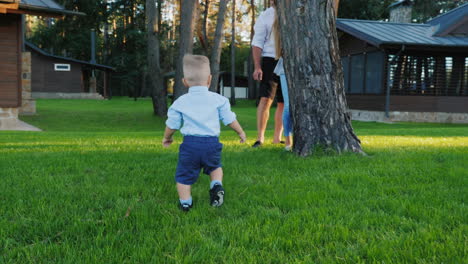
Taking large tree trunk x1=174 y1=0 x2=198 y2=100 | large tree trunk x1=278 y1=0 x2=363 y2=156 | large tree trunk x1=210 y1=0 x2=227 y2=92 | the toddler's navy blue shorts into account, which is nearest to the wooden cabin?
large tree trunk x1=210 y1=0 x2=227 y2=92

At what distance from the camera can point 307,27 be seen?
4484 millimetres

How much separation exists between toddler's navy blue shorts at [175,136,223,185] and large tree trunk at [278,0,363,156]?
194 cm

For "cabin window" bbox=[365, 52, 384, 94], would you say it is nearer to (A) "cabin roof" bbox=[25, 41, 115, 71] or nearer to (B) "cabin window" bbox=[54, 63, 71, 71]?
(A) "cabin roof" bbox=[25, 41, 115, 71]

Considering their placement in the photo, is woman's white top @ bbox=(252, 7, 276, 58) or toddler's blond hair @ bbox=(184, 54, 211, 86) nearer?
toddler's blond hair @ bbox=(184, 54, 211, 86)

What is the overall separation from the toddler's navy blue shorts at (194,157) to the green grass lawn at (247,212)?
0.21 meters

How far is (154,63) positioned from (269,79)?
1324 cm

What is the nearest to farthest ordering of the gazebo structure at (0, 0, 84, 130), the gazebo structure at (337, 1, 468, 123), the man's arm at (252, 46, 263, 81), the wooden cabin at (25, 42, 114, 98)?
the man's arm at (252, 46, 263, 81), the gazebo structure at (0, 0, 84, 130), the gazebo structure at (337, 1, 468, 123), the wooden cabin at (25, 42, 114, 98)

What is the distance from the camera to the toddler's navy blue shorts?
276 cm

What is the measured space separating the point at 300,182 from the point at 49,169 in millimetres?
2457

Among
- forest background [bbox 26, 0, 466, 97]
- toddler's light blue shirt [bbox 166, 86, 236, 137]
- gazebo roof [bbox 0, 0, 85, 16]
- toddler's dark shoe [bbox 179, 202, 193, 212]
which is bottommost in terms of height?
toddler's dark shoe [bbox 179, 202, 193, 212]

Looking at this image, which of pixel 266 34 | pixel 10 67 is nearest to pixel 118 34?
pixel 10 67

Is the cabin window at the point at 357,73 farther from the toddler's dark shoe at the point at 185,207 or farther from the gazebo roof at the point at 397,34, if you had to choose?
the toddler's dark shoe at the point at 185,207

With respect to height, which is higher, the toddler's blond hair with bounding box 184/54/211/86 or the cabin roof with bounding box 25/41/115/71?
the cabin roof with bounding box 25/41/115/71

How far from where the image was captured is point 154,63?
18.1m
